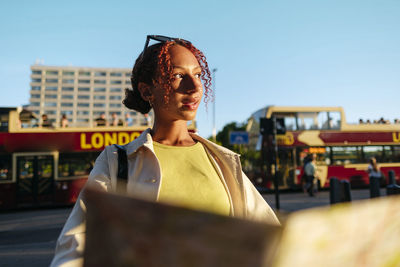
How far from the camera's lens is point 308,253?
440mm

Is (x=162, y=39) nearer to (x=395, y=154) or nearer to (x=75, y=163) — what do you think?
(x=75, y=163)

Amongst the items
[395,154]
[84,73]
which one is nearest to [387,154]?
[395,154]

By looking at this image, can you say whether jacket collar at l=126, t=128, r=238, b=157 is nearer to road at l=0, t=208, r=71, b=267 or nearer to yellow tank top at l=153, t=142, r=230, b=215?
yellow tank top at l=153, t=142, r=230, b=215

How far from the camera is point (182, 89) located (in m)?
1.24

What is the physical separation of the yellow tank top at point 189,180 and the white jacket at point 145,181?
0.04m

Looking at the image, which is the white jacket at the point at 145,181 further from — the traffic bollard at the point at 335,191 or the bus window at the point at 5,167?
the bus window at the point at 5,167

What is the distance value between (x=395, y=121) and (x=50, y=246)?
15.9 m

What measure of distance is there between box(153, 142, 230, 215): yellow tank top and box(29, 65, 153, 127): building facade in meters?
90.1

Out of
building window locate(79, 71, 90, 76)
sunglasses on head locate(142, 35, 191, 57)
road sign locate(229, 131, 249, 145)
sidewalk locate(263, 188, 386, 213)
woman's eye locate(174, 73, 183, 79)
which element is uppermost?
building window locate(79, 71, 90, 76)

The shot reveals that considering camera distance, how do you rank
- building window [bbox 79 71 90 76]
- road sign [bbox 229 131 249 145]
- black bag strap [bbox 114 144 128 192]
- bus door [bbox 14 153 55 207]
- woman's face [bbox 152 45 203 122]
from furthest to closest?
building window [bbox 79 71 90 76]
road sign [bbox 229 131 249 145]
bus door [bbox 14 153 55 207]
woman's face [bbox 152 45 203 122]
black bag strap [bbox 114 144 128 192]

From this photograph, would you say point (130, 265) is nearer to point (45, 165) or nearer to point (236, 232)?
point (236, 232)

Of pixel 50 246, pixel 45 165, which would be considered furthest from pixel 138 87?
pixel 45 165

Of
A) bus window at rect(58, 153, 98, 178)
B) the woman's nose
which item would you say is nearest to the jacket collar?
the woman's nose

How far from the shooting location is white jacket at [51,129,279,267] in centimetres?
90
